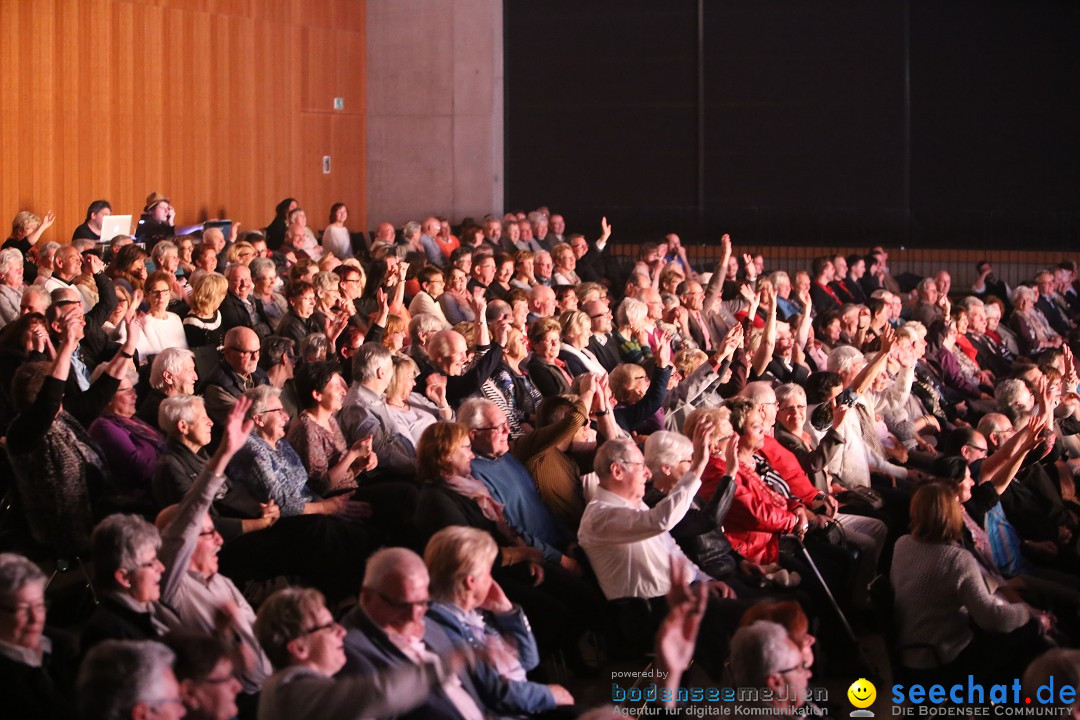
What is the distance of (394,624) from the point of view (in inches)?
128

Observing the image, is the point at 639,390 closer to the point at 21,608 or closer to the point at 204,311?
the point at 204,311

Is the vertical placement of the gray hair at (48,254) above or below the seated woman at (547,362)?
above

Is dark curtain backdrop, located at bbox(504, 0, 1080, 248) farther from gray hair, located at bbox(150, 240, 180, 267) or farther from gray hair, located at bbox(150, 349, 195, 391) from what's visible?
gray hair, located at bbox(150, 349, 195, 391)

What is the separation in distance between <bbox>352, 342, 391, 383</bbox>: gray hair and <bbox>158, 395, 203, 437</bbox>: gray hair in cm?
95

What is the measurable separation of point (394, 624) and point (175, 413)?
151cm

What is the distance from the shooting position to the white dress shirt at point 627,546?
428cm

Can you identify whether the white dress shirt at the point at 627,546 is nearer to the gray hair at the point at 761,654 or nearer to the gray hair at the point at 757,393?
the gray hair at the point at 761,654

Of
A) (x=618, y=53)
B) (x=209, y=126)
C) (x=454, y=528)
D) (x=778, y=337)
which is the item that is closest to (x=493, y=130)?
(x=618, y=53)

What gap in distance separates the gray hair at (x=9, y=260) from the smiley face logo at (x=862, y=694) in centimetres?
451

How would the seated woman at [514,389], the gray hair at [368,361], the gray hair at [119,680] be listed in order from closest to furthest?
the gray hair at [119,680] → the gray hair at [368,361] → the seated woman at [514,389]

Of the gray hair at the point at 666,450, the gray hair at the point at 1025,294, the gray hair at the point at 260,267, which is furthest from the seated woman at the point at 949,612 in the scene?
the gray hair at the point at 1025,294

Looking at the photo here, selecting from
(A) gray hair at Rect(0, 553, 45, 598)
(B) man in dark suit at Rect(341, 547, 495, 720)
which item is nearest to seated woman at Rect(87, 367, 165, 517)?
(A) gray hair at Rect(0, 553, 45, 598)

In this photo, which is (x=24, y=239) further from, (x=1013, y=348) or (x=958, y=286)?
(x=958, y=286)

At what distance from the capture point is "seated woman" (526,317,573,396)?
6.31m
